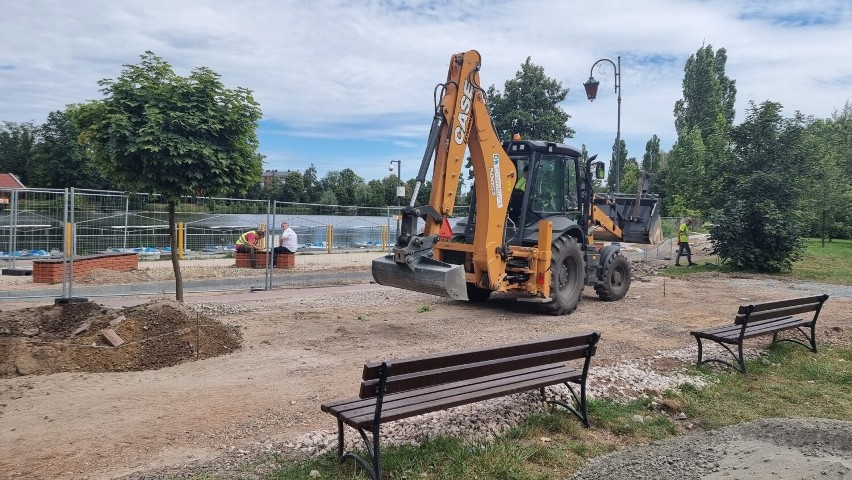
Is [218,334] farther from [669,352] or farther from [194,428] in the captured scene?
[669,352]

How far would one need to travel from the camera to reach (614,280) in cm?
1332

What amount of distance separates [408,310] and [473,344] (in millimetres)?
3071

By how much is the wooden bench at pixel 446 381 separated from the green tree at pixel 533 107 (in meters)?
32.6

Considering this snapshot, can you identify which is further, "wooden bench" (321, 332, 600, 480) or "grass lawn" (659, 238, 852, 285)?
"grass lawn" (659, 238, 852, 285)

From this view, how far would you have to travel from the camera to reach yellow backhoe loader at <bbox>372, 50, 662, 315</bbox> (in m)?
8.93

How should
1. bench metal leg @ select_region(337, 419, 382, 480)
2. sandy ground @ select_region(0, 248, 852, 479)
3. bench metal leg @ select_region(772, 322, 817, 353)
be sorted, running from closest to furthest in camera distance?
bench metal leg @ select_region(337, 419, 382, 480)
sandy ground @ select_region(0, 248, 852, 479)
bench metal leg @ select_region(772, 322, 817, 353)

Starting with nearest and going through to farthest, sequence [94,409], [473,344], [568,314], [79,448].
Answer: [79,448]
[94,409]
[473,344]
[568,314]

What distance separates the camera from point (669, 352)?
7977 mm

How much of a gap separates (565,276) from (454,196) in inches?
122

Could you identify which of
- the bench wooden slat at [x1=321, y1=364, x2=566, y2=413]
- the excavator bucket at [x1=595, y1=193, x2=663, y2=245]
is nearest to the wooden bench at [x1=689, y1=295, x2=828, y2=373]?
the bench wooden slat at [x1=321, y1=364, x2=566, y2=413]

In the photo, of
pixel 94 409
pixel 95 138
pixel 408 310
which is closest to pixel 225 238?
pixel 408 310

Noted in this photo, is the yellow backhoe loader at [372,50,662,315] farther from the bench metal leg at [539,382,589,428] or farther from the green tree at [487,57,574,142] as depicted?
the green tree at [487,57,574,142]

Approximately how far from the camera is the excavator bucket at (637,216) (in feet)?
50.8

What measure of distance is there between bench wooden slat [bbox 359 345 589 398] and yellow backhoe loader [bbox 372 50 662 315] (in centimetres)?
345
